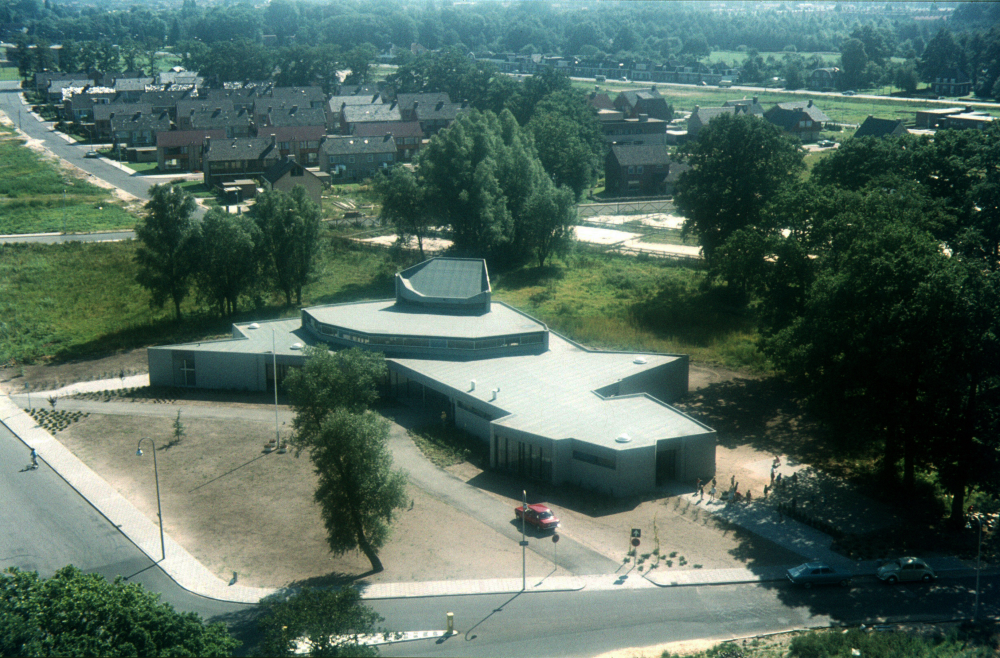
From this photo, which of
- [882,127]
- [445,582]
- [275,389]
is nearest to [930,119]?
[882,127]

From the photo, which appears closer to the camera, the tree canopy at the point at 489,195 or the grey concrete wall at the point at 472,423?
the grey concrete wall at the point at 472,423

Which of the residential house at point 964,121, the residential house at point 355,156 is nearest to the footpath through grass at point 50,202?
the residential house at point 355,156

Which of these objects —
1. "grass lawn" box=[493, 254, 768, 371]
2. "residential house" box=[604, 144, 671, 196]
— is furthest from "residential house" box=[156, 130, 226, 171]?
"grass lawn" box=[493, 254, 768, 371]

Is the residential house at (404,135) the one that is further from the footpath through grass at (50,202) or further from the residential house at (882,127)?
the residential house at (882,127)

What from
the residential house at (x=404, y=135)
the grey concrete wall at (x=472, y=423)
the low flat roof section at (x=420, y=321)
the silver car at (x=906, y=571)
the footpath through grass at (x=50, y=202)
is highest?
the residential house at (x=404, y=135)

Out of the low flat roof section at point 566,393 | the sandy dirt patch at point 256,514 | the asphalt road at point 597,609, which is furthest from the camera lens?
the low flat roof section at point 566,393

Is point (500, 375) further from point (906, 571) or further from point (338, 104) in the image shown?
point (338, 104)
